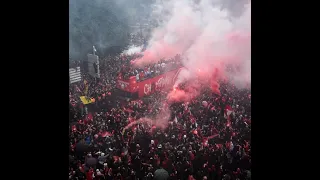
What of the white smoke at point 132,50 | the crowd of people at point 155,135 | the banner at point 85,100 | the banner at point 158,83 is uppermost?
the white smoke at point 132,50

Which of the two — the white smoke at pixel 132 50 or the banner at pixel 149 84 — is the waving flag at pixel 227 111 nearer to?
the banner at pixel 149 84

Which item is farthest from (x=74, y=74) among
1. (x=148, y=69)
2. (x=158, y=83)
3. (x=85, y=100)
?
(x=158, y=83)

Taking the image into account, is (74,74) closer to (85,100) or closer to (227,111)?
(85,100)

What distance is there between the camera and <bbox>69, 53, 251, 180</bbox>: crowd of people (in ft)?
16.5

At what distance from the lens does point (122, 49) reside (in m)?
5.66

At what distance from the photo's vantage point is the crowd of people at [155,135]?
5035 millimetres

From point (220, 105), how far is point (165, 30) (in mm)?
1496

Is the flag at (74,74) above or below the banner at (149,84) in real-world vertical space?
above

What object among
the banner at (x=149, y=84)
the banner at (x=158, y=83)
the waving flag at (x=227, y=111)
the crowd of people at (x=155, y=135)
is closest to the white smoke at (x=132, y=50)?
the crowd of people at (x=155, y=135)

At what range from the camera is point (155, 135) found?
212 inches
